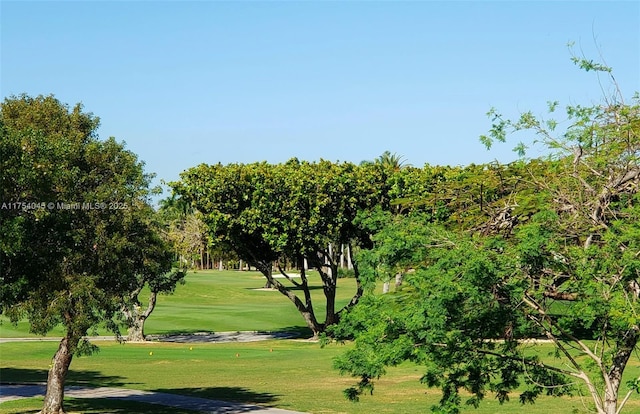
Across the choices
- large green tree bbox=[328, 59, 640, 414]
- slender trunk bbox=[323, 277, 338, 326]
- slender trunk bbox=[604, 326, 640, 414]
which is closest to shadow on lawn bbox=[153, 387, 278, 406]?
large green tree bbox=[328, 59, 640, 414]

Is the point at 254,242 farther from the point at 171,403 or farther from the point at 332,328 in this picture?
the point at 332,328

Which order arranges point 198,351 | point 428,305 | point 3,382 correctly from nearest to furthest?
point 428,305, point 3,382, point 198,351

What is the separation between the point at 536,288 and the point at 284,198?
32568mm

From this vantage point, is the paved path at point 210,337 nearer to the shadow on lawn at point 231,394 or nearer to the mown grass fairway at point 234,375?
the mown grass fairway at point 234,375

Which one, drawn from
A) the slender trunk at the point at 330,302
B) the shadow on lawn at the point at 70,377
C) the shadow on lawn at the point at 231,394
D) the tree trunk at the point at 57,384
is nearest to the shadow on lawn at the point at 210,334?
the slender trunk at the point at 330,302

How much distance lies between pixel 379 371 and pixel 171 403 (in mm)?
14394

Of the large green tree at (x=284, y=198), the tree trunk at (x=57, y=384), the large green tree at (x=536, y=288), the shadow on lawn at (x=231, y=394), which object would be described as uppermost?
the large green tree at (x=284, y=198)

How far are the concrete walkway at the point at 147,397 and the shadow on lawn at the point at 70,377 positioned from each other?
58.9 inches

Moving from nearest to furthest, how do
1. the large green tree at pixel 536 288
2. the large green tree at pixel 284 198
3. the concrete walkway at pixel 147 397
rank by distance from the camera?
1. the large green tree at pixel 536 288
2. the concrete walkway at pixel 147 397
3. the large green tree at pixel 284 198

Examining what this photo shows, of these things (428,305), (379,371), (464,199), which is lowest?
(379,371)

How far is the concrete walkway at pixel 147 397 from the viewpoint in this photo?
84.9 ft

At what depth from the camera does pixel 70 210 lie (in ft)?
76.0

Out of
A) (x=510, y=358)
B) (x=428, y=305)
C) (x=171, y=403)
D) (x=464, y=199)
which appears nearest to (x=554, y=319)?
(x=510, y=358)

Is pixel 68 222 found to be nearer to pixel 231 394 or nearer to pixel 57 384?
pixel 57 384
